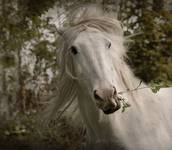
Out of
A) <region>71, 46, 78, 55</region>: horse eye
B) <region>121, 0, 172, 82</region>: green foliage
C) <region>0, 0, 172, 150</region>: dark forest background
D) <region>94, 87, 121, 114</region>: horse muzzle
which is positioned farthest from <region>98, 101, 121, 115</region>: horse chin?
<region>121, 0, 172, 82</region>: green foliage

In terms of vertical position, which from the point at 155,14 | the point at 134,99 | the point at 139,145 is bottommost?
the point at 139,145

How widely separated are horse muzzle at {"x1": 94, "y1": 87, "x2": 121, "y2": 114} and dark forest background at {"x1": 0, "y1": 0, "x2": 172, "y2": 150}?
2566mm

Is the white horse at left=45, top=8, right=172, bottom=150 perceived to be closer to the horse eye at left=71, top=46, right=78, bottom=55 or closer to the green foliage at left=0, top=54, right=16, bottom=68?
the horse eye at left=71, top=46, right=78, bottom=55

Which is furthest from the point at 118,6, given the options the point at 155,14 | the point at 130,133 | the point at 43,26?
the point at 130,133

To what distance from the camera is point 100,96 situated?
4.86 metres

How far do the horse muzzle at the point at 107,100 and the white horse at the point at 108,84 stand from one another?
0.12 feet

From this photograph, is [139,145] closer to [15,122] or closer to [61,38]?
[61,38]

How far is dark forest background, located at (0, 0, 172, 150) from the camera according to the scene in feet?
25.4

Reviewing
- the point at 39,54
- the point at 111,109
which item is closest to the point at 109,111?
the point at 111,109

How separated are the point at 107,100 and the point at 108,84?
15 cm

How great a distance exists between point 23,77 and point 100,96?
144 inches

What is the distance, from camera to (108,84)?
4938mm

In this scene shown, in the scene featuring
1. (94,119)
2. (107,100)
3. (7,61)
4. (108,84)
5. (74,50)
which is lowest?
(94,119)

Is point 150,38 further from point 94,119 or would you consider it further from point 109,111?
point 109,111
